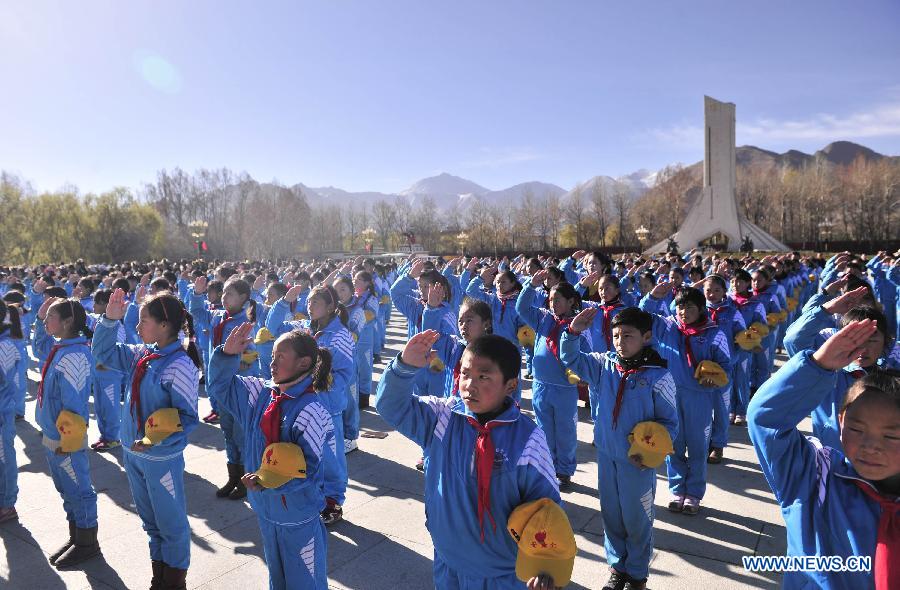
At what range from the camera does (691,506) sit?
4949 millimetres

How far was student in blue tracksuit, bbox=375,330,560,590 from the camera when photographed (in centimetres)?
233

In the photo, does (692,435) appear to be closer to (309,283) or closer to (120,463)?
(120,463)

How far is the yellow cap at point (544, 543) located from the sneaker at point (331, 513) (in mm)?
3309

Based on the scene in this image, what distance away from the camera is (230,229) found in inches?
2483

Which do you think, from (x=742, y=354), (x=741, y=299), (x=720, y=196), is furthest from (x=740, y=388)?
(x=720, y=196)

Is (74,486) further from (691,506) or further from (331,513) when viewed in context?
(691,506)

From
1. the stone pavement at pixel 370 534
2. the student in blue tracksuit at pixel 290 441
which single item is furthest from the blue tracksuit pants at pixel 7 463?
the student in blue tracksuit at pixel 290 441

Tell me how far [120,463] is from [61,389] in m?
2.67

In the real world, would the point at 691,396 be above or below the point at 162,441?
below

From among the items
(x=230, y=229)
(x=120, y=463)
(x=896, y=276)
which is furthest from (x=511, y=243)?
(x=120, y=463)

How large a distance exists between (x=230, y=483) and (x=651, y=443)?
4315 millimetres

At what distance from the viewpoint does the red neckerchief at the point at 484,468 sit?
231cm

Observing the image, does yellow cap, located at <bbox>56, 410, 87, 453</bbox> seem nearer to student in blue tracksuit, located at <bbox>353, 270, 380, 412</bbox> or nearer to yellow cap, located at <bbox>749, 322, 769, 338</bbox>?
student in blue tracksuit, located at <bbox>353, 270, 380, 412</bbox>

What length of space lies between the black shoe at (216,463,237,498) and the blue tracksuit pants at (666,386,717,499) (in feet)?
14.5
